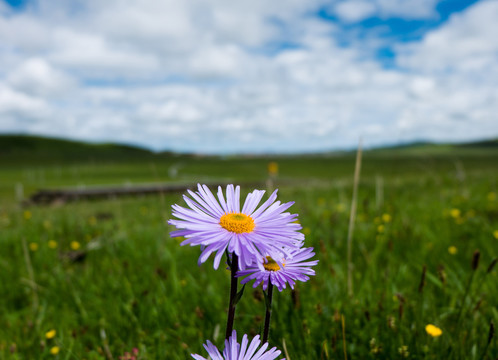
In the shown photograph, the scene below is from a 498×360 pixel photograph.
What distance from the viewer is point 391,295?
8.21 feet

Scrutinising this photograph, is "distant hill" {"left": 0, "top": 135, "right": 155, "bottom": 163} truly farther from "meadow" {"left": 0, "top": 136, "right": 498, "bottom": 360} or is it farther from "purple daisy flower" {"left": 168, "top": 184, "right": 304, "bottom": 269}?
"purple daisy flower" {"left": 168, "top": 184, "right": 304, "bottom": 269}

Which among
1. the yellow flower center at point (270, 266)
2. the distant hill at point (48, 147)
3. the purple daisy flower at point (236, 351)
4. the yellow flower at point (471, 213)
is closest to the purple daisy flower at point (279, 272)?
the yellow flower center at point (270, 266)

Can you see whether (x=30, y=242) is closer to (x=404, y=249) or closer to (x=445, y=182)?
(x=404, y=249)

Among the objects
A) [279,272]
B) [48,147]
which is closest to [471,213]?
[279,272]

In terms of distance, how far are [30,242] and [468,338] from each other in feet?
15.8

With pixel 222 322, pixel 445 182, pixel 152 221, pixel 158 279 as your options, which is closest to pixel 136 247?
pixel 158 279

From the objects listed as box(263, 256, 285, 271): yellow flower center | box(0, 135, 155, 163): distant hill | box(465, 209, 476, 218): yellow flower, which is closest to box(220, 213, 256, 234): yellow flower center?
box(263, 256, 285, 271): yellow flower center

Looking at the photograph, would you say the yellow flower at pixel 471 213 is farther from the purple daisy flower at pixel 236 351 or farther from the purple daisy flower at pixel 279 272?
the purple daisy flower at pixel 236 351

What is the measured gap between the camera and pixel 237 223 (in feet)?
3.36

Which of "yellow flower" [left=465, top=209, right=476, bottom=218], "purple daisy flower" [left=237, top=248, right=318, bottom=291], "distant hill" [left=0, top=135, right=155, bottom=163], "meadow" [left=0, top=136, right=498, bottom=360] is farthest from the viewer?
"distant hill" [left=0, top=135, right=155, bottom=163]

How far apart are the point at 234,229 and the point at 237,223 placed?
18 millimetres

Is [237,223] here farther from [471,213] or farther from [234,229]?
[471,213]

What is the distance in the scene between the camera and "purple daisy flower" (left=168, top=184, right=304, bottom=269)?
927mm

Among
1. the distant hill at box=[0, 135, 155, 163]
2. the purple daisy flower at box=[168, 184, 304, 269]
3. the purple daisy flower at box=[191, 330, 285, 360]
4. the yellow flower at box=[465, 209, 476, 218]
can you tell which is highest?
the distant hill at box=[0, 135, 155, 163]
